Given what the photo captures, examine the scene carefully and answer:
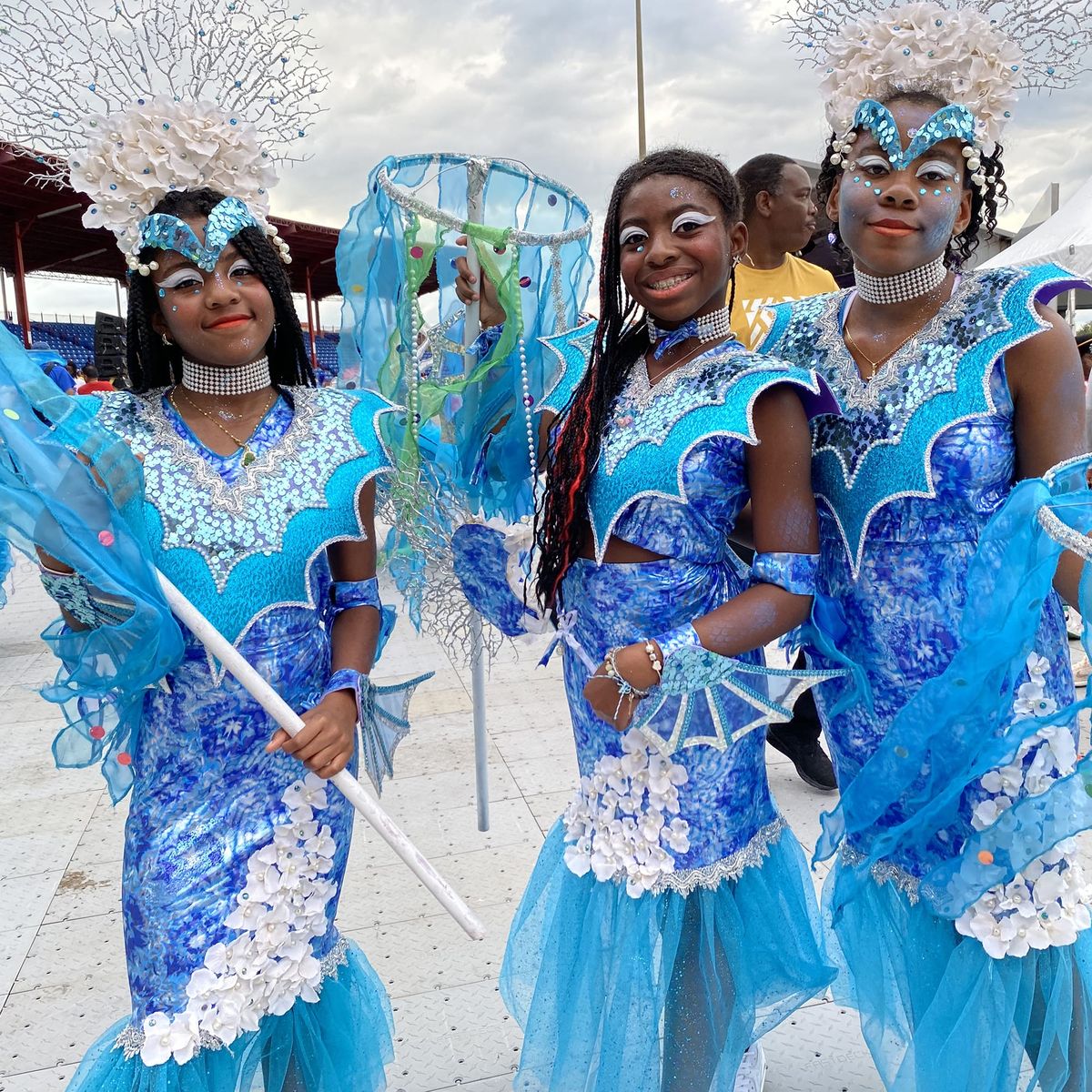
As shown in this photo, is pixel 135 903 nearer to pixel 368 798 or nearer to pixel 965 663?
pixel 368 798

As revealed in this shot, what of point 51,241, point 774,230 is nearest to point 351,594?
point 774,230

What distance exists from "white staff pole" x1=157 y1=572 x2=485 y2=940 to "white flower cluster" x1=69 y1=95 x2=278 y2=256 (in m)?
0.64

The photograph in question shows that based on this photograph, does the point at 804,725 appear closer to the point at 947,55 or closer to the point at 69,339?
the point at 947,55

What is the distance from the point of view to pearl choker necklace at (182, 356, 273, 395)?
167cm

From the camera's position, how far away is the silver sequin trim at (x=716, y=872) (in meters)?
1.72

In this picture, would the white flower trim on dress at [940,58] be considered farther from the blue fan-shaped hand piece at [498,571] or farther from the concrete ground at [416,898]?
the concrete ground at [416,898]

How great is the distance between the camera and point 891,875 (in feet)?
5.77

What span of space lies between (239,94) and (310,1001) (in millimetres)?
1594

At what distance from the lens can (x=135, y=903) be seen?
1.54m

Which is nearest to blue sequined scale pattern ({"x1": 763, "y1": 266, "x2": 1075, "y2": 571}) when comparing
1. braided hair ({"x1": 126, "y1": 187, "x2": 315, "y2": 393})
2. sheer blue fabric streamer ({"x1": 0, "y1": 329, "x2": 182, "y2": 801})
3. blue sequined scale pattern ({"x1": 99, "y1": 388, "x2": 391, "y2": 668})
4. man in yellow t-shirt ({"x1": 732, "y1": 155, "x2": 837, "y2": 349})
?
blue sequined scale pattern ({"x1": 99, "y1": 388, "x2": 391, "y2": 668})

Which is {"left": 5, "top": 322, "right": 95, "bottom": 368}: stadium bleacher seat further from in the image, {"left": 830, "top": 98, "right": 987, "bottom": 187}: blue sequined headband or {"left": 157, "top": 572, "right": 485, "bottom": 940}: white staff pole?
{"left": 830, "top": 98, "right": 987, "bottom": 187}: blue sequined headband

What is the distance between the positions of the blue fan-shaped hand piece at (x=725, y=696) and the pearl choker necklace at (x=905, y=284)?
0.68 metres

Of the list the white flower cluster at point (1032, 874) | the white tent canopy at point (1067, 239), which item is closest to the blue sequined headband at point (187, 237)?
the white flower cluster at point (1032, 874)

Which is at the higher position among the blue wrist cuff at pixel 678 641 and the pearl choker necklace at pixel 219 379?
the pearl choker necklace at pixel 219 379
